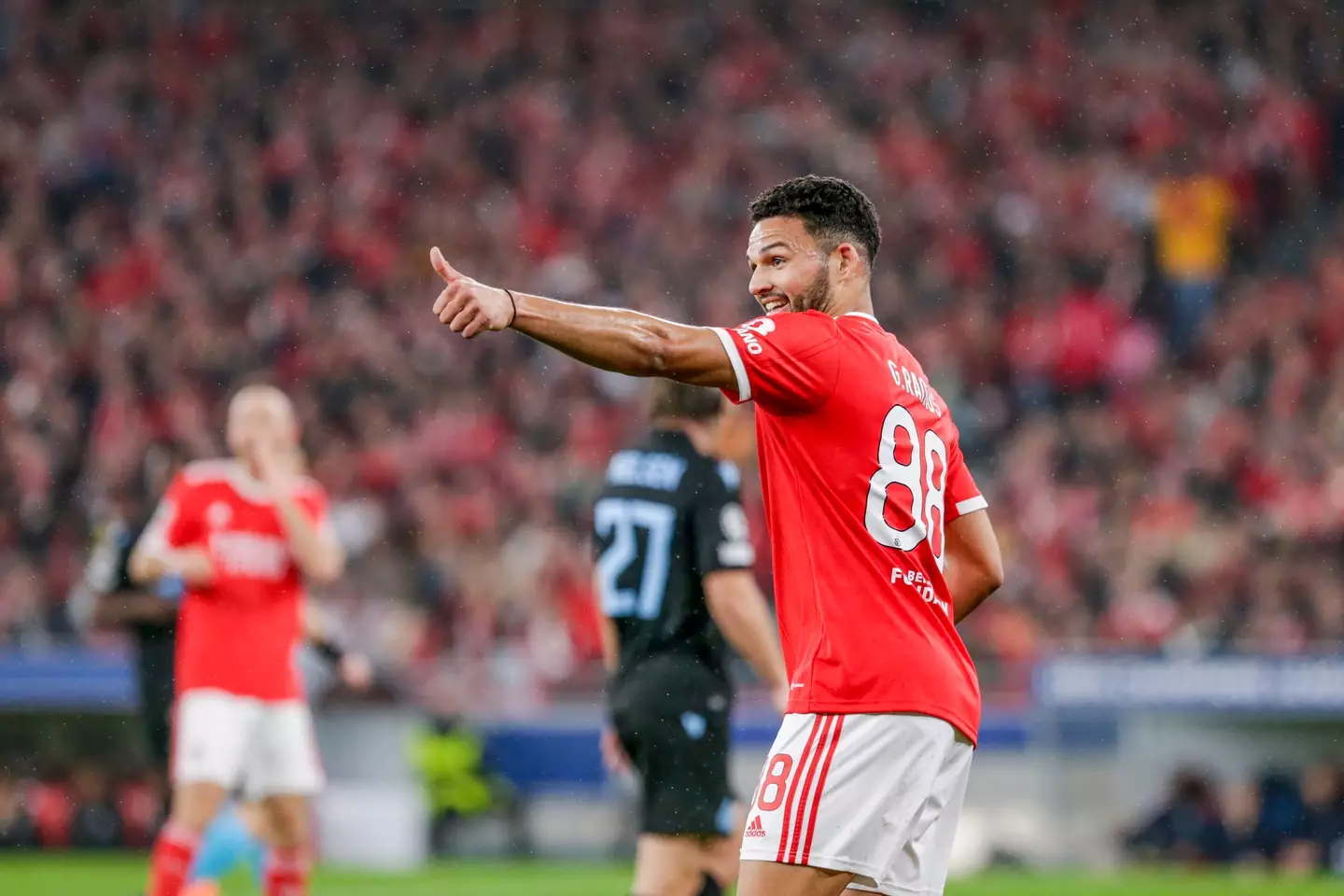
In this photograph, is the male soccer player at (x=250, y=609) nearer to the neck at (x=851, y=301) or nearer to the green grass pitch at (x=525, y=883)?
the green grass pitch at (x=525, y=883)

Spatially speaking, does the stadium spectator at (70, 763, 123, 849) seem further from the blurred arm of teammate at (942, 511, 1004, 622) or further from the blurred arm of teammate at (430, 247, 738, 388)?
the blurred arm of teammate at (430, 247, 738, 388)

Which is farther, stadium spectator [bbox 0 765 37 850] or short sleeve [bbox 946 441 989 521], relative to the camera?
stadium spectator [bbox 0 765 37 850]

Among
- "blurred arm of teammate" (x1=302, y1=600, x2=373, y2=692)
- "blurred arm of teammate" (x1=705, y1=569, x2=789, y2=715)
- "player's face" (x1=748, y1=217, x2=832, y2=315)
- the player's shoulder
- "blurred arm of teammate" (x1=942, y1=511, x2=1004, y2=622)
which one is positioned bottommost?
"blurred arm of teammate" (x1=302, y1=600, x2=373, y2=692)

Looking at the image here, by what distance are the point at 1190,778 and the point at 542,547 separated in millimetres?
6441

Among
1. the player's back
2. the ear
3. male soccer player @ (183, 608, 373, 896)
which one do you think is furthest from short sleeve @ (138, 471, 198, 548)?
the ear

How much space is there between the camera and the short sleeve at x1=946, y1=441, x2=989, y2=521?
468 centimetres

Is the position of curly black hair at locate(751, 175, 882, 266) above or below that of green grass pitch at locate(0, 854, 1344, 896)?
above

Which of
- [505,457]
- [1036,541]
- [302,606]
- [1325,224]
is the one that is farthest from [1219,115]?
[302,606]

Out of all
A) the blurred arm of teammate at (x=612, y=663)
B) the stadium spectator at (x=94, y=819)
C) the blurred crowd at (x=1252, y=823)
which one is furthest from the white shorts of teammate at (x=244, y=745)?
the blurred crowd at (x=1252, y=823)

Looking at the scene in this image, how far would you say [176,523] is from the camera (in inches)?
329

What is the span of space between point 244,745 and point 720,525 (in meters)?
3.01

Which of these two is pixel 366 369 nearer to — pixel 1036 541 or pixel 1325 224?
pixel 1036 541

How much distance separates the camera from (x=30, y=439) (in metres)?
19.2

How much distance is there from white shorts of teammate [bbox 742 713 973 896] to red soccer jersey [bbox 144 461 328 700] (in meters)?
4.62
